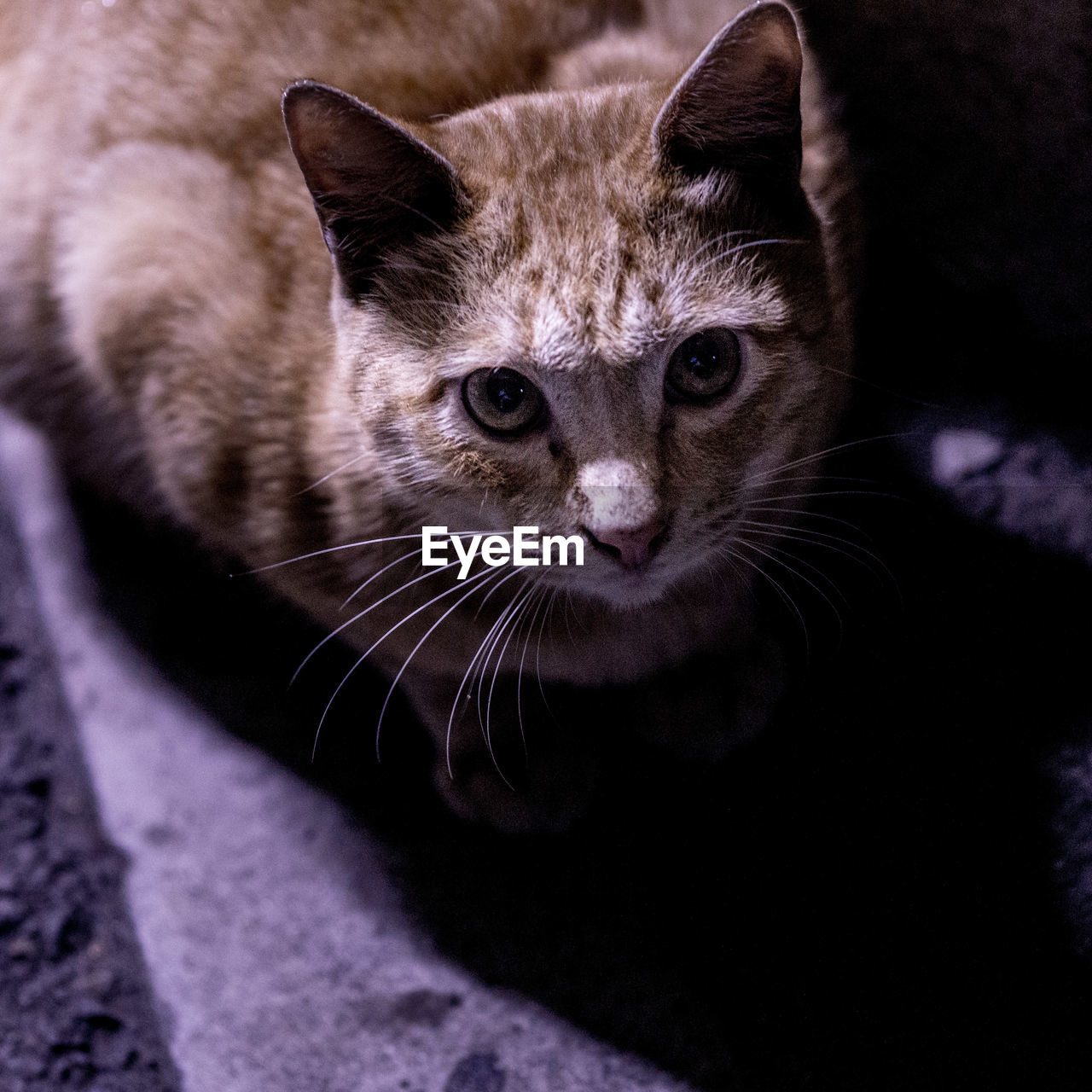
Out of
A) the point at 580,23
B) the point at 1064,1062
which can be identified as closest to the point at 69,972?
the point at 1064,1062

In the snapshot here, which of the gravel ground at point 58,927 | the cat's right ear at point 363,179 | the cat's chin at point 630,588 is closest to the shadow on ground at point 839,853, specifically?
the gravel ground at point 58,927

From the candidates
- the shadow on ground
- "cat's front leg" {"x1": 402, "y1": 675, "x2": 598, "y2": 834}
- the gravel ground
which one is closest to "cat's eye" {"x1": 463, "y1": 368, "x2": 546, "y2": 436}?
"cat's front leg" {"x1": 402, "y1": 675, "x2": 598, "y2": 834}

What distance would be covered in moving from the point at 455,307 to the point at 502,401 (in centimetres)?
10

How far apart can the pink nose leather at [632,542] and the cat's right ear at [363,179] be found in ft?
1.00

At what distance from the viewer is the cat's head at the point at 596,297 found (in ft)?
2.65

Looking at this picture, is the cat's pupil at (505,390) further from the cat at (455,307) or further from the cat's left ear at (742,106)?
the cat's left ear at (742,106)

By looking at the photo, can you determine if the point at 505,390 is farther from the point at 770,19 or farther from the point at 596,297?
the point at 770,19

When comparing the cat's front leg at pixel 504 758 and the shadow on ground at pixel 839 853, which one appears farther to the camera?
the cat's front leg at pixel 504 758

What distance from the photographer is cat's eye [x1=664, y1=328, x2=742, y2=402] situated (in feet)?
2.80

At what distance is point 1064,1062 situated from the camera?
945mm

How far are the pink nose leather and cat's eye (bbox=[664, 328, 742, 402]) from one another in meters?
0.12

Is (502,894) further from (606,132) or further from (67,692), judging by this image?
(606,132)

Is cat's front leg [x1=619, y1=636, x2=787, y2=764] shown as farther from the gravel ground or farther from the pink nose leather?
the gravel ground

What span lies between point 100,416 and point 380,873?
724 millimetres
